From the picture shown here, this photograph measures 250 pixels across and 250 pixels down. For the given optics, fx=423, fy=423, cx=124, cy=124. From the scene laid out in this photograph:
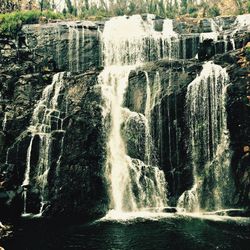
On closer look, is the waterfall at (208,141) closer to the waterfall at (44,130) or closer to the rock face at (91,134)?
the rock face at (91,134)

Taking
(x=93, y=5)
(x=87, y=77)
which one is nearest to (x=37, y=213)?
(x=87, y=77)

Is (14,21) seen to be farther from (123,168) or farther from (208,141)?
(208,141)

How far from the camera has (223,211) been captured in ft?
112

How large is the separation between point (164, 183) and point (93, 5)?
6374 cm

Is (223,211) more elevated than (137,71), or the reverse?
(137,71)

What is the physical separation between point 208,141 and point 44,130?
14614mm

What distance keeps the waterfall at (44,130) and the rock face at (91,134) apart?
0.09 m

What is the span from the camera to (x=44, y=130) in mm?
38281

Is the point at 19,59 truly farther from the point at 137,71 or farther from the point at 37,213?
the point at 37,213

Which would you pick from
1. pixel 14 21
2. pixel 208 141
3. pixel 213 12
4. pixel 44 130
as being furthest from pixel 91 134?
pixel 213 12

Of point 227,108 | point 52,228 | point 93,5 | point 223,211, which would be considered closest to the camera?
point 52,228

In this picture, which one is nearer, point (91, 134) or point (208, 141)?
point (208, 141)

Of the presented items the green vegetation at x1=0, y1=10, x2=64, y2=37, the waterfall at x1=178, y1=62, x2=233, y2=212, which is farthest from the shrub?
the waterfall at x1=178, y1=62, x2=233, y2=212

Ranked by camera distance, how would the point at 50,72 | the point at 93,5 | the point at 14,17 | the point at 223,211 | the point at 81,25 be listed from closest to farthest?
the point at 223,211 → the point at 50,72 → the point at 81,25 → the point at 14,17 → the point at 93,5
